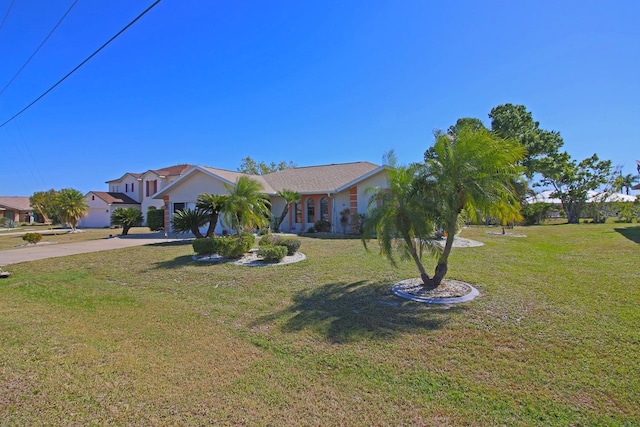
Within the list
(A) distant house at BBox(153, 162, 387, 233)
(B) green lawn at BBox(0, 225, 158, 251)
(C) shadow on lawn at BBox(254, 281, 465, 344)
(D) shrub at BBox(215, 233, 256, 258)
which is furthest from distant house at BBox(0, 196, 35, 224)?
(C) shadow on lawn at BBox(254, 281, 465, 344)

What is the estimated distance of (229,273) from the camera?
10.1 metres

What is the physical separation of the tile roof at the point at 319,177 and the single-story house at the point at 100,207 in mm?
21624

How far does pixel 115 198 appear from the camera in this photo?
39875 mm

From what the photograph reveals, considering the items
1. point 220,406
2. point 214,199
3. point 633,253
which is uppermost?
point 214,199

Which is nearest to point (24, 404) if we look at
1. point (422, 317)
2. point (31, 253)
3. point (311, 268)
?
point (422, 317)

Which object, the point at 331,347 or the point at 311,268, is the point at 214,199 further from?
the point at 331,347

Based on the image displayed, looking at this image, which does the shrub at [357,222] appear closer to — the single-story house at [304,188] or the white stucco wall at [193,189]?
the single-story house at [304,188]

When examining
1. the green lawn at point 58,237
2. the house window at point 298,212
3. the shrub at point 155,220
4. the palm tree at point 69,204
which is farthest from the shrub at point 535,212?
the palm tree at point 69,204

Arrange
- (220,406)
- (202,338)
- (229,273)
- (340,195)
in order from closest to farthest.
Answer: (220,406), (202,338), (229,273), (340,195)

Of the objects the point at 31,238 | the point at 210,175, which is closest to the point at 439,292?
the point at 210,175

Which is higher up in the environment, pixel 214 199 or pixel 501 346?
pixel 214 199

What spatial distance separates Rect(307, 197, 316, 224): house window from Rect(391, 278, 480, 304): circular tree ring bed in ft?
51.4

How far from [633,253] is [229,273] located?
13.9 meters

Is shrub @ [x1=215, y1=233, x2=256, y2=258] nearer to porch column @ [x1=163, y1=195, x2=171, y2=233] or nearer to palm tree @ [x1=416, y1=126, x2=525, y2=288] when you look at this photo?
palm tree @ [x1=416, y1=126, x2=525, y2=288]
